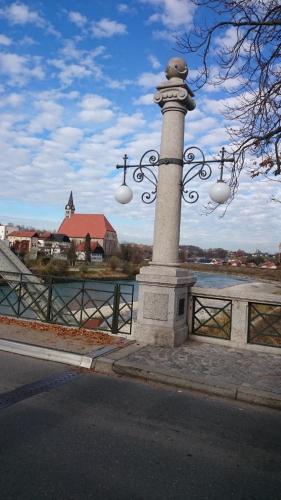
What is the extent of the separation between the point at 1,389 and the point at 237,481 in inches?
127

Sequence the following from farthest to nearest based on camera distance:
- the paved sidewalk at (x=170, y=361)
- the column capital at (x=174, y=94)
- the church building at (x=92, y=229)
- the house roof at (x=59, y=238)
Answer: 1. the church building at (x=92, y=229)
2. the house roof at (x=59, y=238)
3. the column capital at (x=174, y=94)
4. the paved sidewalk at (x=170, y=361)

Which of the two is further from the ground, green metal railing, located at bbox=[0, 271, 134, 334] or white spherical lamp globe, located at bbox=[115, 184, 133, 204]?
white spherical lamp globe, located at bbox=[115, 184, 133, 204]

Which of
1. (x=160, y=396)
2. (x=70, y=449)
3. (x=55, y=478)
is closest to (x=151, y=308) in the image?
(x=160, y=396)

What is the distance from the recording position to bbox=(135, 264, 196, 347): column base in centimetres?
751

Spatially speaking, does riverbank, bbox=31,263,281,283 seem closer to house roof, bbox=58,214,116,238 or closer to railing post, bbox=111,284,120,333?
house roof, bbox=58,214,116,238

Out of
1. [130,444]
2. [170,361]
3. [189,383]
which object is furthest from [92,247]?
[130,444]

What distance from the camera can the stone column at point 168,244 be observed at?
7547 mm

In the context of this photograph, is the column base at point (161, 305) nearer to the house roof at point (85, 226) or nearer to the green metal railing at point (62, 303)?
the green metal railing at point (62, 303)

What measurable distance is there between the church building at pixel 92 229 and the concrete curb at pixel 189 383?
111586 mm

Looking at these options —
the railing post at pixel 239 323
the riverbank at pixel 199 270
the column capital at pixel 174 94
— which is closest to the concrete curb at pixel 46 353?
the railing post at pixel 239 323

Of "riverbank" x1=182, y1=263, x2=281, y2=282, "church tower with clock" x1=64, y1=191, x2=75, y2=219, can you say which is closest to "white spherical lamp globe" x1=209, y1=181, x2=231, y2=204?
"riverbank" x1=182, y1=263, x2=281, y2=282

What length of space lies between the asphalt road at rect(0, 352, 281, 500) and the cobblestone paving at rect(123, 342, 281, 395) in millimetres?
483

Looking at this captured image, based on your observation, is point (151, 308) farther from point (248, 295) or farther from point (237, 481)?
point (237, 481)

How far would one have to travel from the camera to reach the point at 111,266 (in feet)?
256
